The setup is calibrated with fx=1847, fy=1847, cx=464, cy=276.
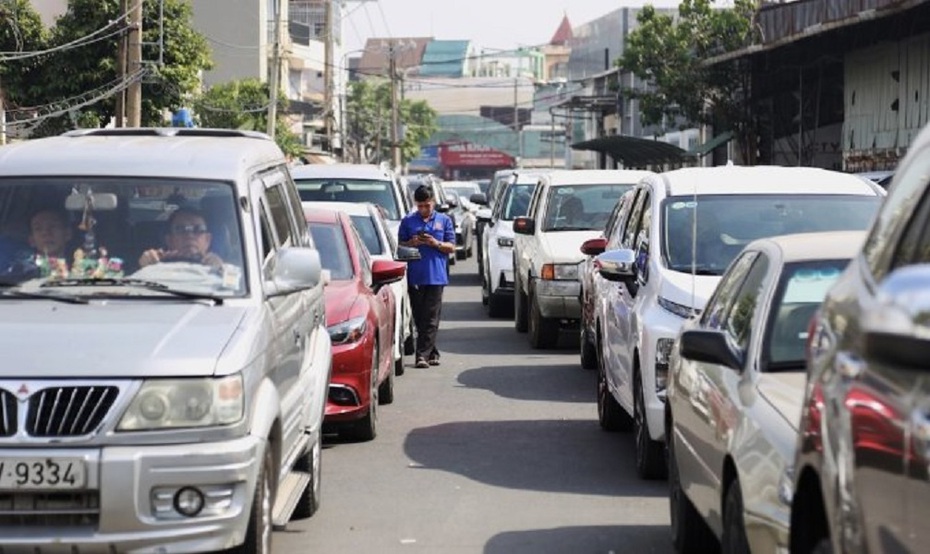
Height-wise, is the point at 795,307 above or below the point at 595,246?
above

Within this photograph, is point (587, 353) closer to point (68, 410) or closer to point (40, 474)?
point (68, 410)

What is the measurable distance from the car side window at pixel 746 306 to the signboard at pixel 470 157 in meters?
156

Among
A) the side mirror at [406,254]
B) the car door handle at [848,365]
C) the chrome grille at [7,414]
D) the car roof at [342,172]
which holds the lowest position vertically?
the side mirror at [406,254]

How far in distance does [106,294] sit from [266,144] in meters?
2.10

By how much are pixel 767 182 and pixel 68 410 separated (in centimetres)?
638

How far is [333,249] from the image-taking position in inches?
552

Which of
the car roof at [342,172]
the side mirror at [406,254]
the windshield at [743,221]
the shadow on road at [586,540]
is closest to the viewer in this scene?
the shadow on road at [586,540]

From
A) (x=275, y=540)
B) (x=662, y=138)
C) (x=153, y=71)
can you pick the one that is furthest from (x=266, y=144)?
(x=662, y=138)

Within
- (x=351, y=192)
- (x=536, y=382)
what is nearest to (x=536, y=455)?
(x=536, y=382)

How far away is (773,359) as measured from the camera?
24.2 feet

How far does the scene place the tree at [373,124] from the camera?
11575cm

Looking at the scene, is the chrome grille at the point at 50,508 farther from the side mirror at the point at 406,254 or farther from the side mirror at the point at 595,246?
the side mirror at the point at 406,254

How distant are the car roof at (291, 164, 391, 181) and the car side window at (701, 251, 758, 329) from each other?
13461mm

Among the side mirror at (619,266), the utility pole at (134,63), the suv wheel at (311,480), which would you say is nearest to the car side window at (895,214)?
the suv wheel at (311,480)
